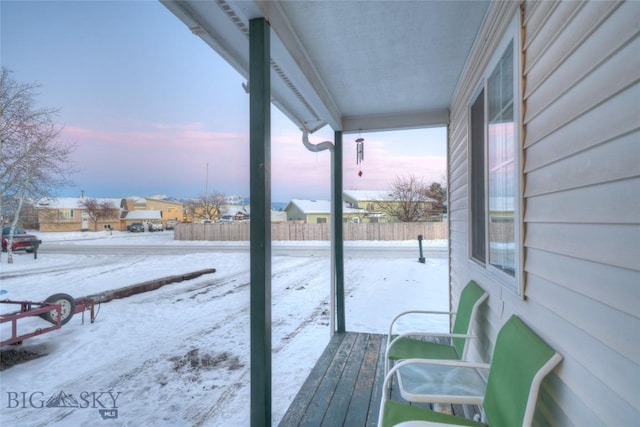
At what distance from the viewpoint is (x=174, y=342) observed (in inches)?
151

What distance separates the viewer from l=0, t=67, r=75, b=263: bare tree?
2.53m

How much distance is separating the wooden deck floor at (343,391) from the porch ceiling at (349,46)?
2.42 m

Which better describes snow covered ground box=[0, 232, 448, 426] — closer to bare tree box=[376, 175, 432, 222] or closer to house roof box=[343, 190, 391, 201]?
bare tree box=[376, 175, 432, 222]

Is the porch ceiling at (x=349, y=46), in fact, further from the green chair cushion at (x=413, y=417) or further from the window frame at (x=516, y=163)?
the green chair cushion at (x=413, y=417)

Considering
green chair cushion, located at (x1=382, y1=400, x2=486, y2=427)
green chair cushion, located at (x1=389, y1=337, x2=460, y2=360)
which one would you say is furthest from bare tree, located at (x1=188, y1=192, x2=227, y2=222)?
green chair cushion, located at (x1=382, y1=400, x2=486, y2=427)

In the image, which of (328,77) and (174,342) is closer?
(328,77)

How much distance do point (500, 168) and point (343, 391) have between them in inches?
77.3

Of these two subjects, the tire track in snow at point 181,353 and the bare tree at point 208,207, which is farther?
the bare tree at point 208,207

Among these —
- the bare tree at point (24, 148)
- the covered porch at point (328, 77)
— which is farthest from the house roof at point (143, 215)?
the covered porch at point (328, 77)

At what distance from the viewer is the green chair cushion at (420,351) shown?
2.12 meters

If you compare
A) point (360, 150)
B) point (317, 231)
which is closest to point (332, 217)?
point (360, 150)

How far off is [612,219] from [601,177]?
0.37ft

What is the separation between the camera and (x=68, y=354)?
11.4ft

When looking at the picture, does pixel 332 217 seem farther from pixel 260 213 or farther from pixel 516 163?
pixel 516 163
